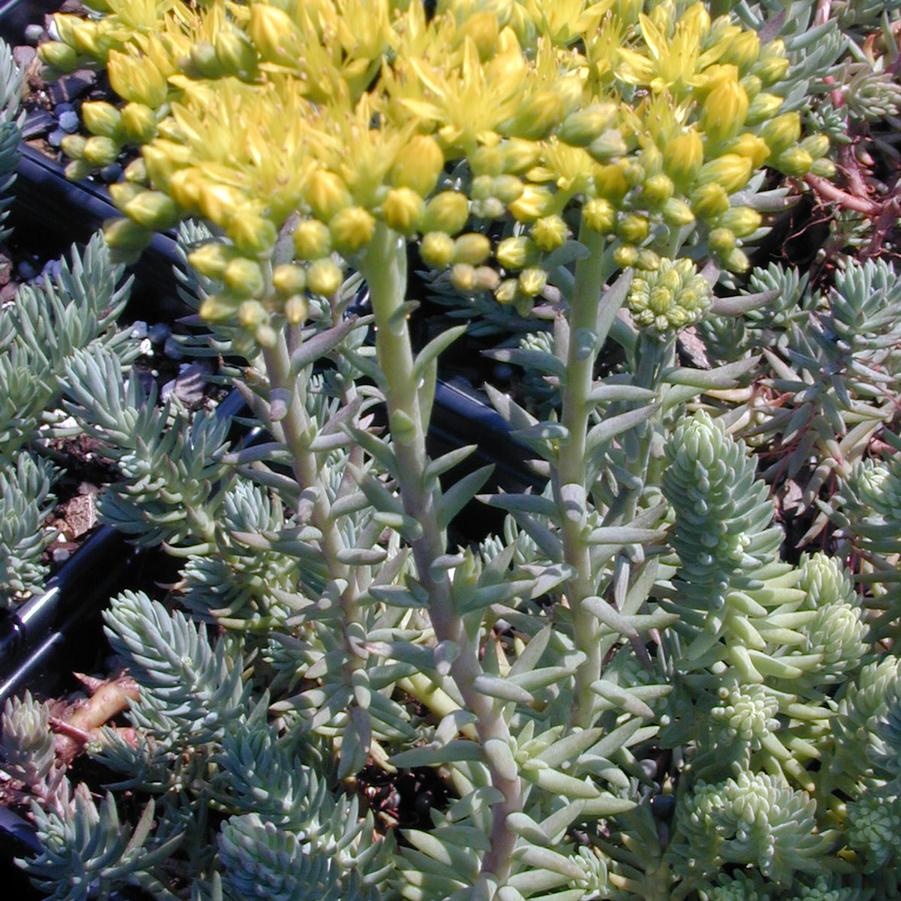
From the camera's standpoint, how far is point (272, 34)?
93 centimetres

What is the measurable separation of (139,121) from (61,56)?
0.28 metres

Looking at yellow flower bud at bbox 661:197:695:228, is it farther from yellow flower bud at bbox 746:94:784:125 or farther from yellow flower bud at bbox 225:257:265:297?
yellow flower bud at bbox 225:257:265:297

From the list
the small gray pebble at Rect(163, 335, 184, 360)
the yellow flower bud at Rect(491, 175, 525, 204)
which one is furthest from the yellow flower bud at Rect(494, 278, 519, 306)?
the small gray pebble at Rect(163, 335, 184, 360)

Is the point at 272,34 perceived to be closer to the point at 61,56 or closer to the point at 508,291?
the point at 508,291

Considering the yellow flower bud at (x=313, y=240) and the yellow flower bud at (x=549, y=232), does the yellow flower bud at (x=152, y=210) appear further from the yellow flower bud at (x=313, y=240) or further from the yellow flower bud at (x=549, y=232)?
the yellow flower bud at (x=549, y=232)

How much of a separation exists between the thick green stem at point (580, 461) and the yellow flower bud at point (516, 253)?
11 centimetres

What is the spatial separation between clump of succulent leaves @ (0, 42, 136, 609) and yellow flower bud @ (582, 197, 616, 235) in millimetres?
1037

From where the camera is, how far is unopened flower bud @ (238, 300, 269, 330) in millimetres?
864

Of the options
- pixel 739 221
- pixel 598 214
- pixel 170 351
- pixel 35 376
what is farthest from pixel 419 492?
pixel 170 351

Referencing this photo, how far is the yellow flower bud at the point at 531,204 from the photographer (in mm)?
965

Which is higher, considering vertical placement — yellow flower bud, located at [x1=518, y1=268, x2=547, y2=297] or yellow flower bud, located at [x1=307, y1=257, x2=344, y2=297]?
yellow flower bud, located at [x1=307, y1=257, x2=344, y2=297]

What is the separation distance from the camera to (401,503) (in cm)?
111

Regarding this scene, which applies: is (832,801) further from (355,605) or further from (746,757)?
(355,605)

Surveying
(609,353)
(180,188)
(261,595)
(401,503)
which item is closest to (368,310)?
(609,353)
